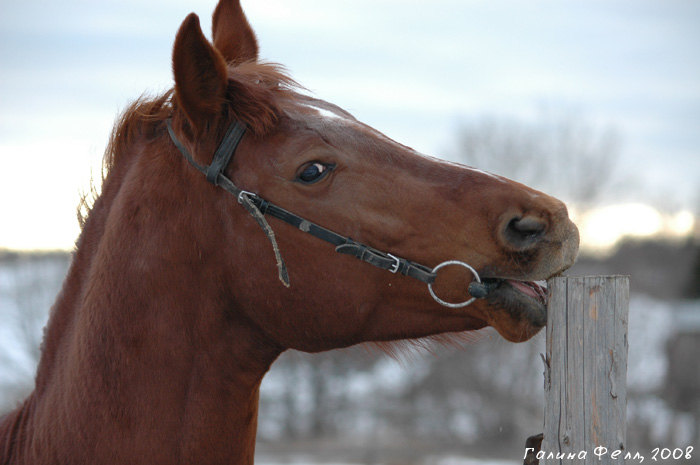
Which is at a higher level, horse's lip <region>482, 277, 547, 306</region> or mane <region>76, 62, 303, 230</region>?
mane <region>76, 62, 303, 230</region>

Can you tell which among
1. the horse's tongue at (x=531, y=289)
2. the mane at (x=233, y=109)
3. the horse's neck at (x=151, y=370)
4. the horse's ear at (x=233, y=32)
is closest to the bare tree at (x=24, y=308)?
the horse's ear at (x=233, y=32)

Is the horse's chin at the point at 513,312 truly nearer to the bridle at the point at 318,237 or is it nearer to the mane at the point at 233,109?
the bridle at the point at 318,237

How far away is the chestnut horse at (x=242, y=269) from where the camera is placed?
88.6 inches

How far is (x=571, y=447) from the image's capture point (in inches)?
85.1

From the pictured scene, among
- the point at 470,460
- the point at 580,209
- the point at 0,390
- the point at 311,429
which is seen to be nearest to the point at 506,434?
the point at 470,460

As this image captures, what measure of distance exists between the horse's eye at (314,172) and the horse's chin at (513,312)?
762 millimetres

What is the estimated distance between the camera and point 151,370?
230 cm

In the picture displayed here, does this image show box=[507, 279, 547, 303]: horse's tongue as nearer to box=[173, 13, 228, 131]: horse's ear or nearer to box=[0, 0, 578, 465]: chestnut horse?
box=[0, 0, 578, 465]: chestnut horse

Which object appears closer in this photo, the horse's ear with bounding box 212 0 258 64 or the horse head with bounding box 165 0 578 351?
the horse head with bounding box 165 0 578 351

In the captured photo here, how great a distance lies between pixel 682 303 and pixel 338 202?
19102 millimetres

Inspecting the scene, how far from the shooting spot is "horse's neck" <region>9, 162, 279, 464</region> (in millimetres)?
2283

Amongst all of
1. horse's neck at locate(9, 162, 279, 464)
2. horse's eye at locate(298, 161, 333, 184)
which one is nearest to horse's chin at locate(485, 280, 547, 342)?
horse's eye at locate(298, 161, 333, 184)

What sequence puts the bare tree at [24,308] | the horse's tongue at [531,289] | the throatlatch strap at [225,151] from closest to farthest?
1. the horse's tongue at [531,289]
2. the throatlatch strap at [225,151]
3. the bare tree at [24,308]

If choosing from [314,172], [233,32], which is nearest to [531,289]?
[314,172]
